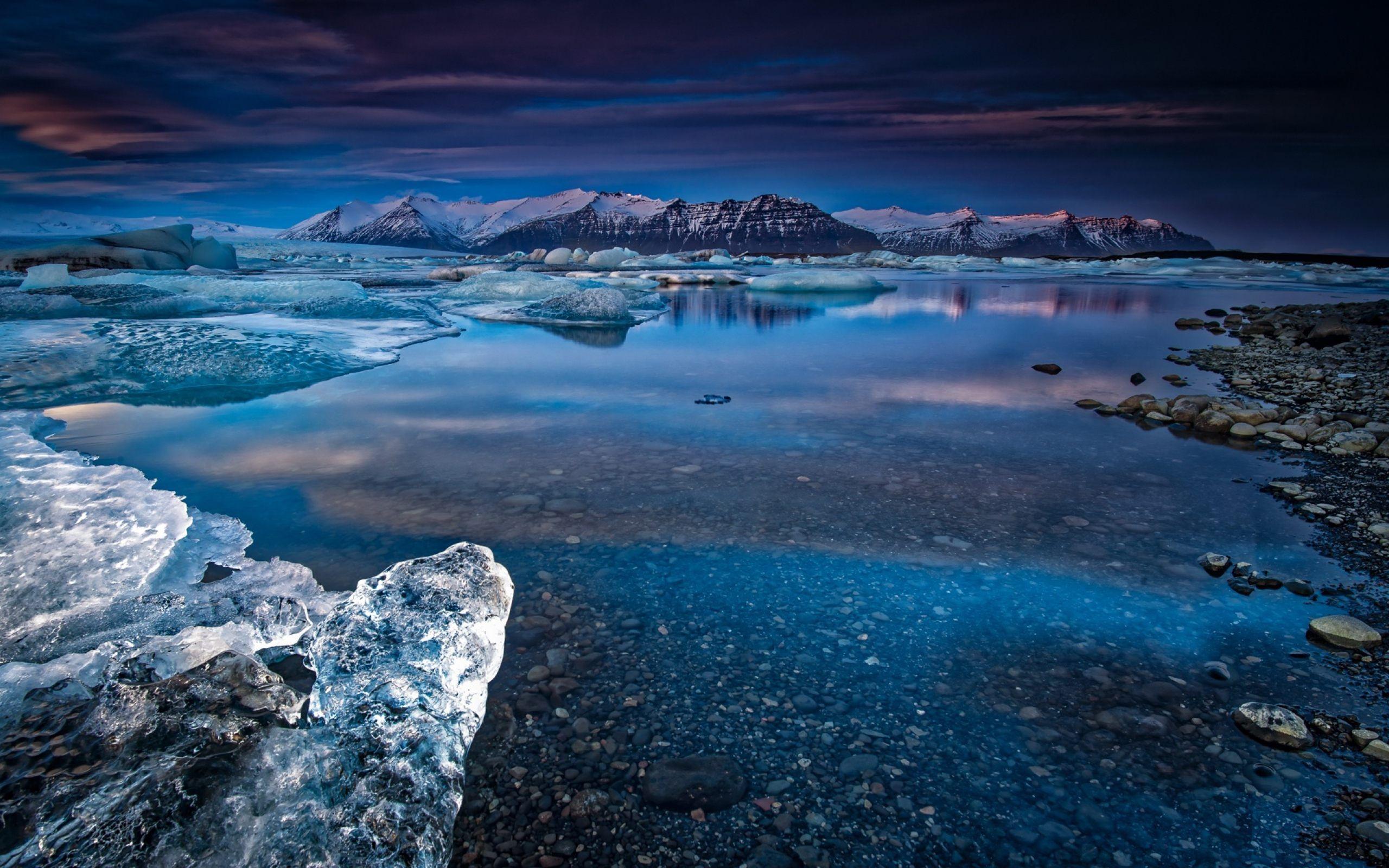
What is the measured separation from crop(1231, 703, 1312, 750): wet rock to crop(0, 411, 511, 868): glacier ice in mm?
2365

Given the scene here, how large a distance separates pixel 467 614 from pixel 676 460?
2.28 meters

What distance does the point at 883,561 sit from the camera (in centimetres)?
304

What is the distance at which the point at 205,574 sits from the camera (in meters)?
2.79

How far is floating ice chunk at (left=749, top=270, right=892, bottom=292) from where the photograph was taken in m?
23.1

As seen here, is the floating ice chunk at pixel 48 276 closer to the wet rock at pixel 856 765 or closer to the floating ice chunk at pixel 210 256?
the floating ice chunk at pixel 210 256

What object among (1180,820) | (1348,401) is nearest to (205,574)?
(1180,820)

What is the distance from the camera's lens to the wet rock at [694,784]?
1726 mm

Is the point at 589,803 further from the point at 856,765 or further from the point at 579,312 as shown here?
the point at 579,312

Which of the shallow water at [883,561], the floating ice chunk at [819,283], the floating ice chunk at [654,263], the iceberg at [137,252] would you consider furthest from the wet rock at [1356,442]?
the floating ice chunk at [654,263]

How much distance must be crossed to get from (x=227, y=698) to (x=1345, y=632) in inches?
156

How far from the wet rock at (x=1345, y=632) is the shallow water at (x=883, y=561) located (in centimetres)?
11

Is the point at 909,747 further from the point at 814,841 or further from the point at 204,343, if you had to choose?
the point at 204,343

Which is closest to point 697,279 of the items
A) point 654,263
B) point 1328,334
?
point 654,263

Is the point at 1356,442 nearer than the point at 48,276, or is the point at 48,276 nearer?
the point at 1356,442
